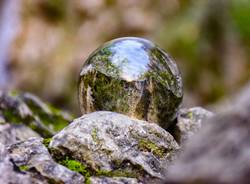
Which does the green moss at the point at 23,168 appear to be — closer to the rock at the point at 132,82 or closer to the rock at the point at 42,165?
the rock at the point at 42,165

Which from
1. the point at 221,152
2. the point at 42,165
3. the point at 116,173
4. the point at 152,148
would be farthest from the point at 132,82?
the point at 221,152

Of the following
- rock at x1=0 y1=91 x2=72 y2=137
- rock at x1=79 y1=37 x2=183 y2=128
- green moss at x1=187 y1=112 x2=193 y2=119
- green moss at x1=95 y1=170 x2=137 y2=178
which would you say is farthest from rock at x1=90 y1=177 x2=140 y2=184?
rock at x1=0 y1=91 x2=72 y2=137

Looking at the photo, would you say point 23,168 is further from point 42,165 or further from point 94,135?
point 94,135

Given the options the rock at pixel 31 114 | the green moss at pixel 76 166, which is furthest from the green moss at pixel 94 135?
the rock at pixel 31 114

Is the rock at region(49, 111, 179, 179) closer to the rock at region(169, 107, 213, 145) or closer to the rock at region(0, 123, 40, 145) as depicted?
the rock at region(169, 107, 213, 145)

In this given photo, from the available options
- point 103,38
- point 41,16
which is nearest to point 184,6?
point 103,38

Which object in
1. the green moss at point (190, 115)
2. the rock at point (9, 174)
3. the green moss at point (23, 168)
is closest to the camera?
the rock at point (9, 174)
